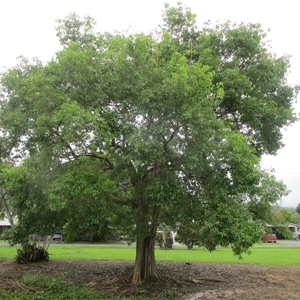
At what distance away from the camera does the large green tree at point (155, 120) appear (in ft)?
29.1

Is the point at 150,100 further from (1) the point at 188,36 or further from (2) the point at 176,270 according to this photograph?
(2) the point at 176,270

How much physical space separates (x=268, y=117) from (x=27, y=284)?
10559 mm

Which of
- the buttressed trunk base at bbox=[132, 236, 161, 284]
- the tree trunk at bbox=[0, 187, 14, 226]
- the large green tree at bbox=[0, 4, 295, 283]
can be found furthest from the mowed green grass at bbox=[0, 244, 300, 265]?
the large green tree at bbox=[0, 4, 295, 283]

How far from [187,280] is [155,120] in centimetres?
800

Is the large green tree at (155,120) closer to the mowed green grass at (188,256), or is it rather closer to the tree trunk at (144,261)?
the tree trunk at (144,261)

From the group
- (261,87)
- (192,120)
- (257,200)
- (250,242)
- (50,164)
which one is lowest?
(250,242)

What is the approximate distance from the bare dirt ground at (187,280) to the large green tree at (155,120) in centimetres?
231

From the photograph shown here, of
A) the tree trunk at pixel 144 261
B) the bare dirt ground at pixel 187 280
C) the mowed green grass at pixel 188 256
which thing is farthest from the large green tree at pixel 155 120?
the mowed green grass at pixel 188 256

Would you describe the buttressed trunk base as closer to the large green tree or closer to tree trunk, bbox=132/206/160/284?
tree trunk, bbox=132/206/160/284

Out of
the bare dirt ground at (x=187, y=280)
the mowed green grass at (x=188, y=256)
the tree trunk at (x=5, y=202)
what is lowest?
the bare dirt ground at (x=187, y=280)

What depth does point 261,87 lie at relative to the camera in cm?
1132

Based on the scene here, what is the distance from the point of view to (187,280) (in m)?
14.2

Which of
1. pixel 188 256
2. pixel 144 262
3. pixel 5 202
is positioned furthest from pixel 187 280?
pixel 188 256

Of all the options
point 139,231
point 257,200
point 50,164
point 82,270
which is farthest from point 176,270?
point 50,164
